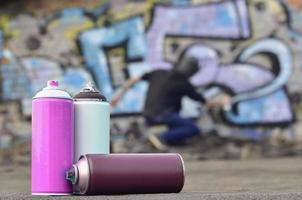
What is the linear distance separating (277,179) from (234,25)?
471 centimetres

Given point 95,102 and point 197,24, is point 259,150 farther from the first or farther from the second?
point 95,102

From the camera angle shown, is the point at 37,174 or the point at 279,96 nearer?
the point at 37,174

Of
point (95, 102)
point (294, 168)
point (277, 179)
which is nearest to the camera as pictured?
point (95, 102)

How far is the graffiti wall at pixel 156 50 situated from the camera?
10641mm

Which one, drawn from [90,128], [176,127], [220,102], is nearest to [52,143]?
[90,128]

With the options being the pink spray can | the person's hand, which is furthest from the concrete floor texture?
the pink spray can

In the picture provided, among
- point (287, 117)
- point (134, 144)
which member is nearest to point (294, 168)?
point (287, 117)

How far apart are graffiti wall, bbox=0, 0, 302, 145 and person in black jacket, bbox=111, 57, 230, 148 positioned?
0.11m

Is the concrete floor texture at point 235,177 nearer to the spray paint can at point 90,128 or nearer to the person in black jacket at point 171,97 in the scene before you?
the person in black jacket at point 171,97

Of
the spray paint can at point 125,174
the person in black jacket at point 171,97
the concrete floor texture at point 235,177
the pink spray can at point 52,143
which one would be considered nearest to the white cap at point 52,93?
the pink spray can at point 52,143

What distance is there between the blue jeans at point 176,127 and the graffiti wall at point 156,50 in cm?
17

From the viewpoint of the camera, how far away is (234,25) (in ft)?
35.5

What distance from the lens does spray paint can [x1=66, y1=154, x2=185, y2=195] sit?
2680mm

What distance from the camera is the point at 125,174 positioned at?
2707 millimetres
